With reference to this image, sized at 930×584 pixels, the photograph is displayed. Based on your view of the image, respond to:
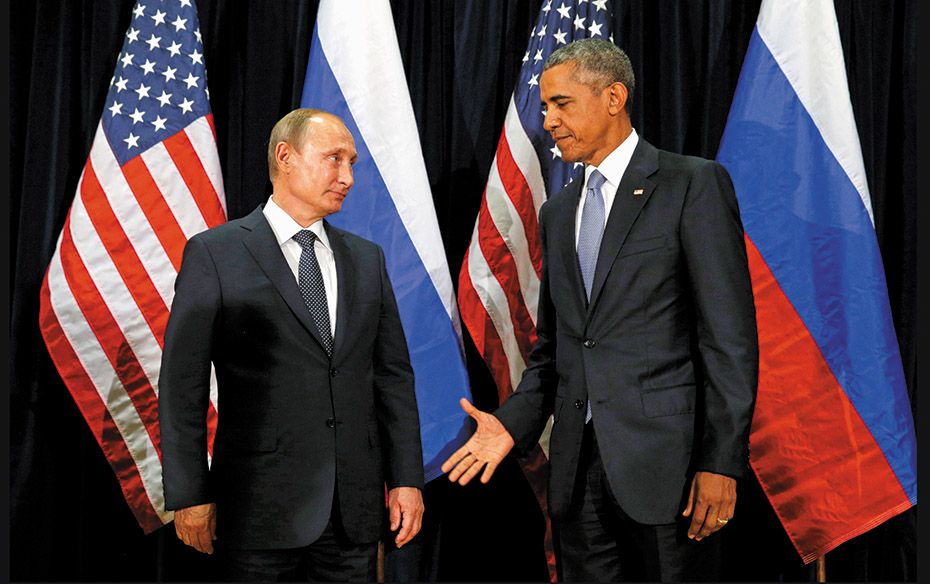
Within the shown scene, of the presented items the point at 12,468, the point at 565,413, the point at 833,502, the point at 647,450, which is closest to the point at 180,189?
the point at 12,468

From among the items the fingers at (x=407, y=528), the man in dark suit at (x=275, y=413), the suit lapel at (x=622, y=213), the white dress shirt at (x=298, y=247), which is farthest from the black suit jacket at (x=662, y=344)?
the white dress shirt at (x=298, y=247)

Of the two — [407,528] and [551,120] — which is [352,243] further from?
[407,528]

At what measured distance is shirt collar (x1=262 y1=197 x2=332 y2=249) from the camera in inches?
83.7

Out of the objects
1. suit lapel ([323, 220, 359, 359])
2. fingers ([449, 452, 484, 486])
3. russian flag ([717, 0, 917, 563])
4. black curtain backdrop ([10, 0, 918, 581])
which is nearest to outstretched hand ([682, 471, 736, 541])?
fingers ([449, 452, 484, 486])

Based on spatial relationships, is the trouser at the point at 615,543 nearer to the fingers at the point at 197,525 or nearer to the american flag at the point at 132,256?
the fingers at the point at 197,525

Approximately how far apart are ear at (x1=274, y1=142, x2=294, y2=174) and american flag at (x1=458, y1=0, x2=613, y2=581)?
2.96 ft

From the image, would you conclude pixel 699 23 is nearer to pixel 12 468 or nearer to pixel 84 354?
pixel 84 354

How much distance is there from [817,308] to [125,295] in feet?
7.12

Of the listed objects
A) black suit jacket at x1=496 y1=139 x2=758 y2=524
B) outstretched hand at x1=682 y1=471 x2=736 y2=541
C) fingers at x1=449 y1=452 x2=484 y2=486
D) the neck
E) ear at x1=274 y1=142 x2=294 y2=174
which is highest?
ear at x1=274 y1=142 x2=294 y2=174

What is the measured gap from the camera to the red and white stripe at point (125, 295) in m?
2.85

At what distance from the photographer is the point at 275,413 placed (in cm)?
201

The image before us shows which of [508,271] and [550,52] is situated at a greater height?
[550,52]

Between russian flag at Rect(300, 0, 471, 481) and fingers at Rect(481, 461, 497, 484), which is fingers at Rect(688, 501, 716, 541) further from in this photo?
russian flag at Rect(300, 0, 471, 481)

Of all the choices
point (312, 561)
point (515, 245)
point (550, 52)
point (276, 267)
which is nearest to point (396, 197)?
point (515, 245)
